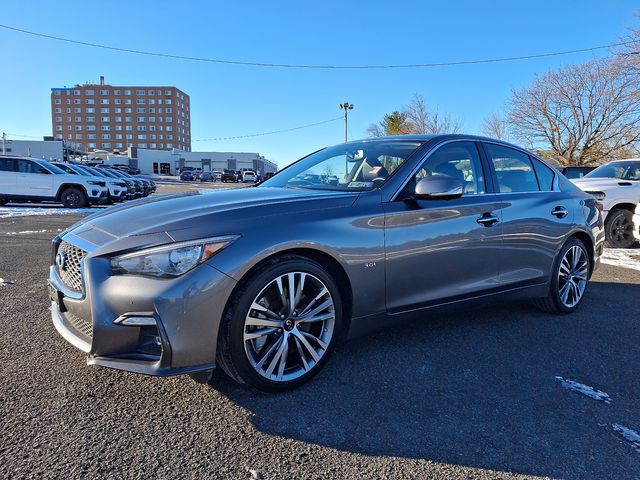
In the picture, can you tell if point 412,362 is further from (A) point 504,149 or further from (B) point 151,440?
(A) point 504,149

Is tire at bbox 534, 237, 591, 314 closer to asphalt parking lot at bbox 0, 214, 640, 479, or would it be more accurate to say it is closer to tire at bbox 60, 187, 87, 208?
asphalt parking lot at bbox 0, 214, 640, 479

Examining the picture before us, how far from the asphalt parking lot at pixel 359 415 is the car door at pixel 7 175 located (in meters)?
13.8

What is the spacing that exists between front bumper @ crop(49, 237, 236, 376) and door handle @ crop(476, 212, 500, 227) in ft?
6.71

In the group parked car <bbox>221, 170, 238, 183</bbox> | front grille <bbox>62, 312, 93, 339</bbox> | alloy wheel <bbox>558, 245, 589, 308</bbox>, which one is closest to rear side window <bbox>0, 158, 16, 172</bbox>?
front grille <bbox>62, 312, 93, 339</bbox>

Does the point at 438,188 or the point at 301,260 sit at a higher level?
the point at 438,188

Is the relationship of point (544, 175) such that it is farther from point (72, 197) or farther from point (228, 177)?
point (228, 177)

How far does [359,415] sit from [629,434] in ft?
4.45

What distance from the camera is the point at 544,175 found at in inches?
175

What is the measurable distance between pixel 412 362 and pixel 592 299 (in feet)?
9.56

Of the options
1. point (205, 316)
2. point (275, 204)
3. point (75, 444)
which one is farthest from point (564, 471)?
point (75, 444)

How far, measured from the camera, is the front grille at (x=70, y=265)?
2.59 metres

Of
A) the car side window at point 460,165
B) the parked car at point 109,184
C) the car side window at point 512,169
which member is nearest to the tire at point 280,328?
the car side window at point 460,165

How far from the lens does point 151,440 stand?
→ 7.27ft

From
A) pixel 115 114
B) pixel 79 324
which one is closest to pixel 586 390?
pixel 79 324
